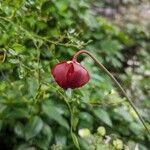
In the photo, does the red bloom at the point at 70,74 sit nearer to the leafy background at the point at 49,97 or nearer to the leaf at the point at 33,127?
the leafy background at the point at 49,97

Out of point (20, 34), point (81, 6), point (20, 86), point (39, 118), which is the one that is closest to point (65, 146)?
point (39, 118)

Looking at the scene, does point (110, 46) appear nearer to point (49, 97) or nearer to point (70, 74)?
point (49, 97)

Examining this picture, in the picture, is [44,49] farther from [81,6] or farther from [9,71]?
[81,6]

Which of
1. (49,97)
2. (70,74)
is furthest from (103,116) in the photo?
(70,74)

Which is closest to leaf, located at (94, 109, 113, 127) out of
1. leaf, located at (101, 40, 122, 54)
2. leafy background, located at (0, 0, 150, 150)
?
leafy background, located at (0, 0, 150, 150)

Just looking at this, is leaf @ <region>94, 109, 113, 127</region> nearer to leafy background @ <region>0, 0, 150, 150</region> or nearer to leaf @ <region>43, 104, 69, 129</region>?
leafy background @ <region>0, 0, 150, 150</region>

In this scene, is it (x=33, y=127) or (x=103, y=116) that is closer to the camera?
(x=33, y=127)
